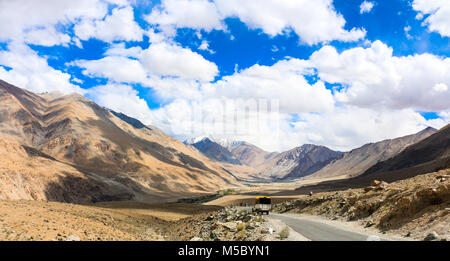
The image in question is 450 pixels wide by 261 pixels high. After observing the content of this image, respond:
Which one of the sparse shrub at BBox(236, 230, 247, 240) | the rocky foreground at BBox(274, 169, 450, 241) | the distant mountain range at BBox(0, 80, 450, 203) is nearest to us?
the rocky foreground at BBox(274, 169, 450, 241)

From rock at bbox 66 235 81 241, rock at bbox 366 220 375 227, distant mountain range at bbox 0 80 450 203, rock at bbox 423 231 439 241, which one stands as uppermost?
distant mountain range at bbox 0 80 450 203

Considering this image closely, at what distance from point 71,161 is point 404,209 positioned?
405ft

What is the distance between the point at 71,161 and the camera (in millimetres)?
118812

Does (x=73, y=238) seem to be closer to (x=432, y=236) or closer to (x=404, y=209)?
(x=432, y=236)

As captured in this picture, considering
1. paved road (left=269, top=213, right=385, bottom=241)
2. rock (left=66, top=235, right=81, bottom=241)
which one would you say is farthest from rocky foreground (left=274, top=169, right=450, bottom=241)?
rock (left=66, top=235, right=81, bottom=241)

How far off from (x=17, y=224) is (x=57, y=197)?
61464 millimetres

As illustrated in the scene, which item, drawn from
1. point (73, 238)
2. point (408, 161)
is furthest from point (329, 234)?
point (408, 161)

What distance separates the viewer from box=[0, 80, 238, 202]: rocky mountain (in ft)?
234

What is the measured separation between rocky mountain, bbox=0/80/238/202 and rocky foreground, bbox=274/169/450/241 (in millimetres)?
58955

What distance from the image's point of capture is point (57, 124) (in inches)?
5566

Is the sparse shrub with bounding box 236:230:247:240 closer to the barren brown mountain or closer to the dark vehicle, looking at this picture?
the dark vehicle

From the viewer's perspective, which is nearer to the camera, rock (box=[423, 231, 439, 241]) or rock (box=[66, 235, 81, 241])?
rock (box=[423, 231, 439, 241])

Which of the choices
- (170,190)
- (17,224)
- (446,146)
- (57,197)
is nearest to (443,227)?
Answer: (17,224)
